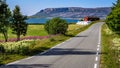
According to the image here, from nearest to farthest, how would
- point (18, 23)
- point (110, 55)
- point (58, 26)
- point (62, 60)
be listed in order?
point (62, 60)
point (110, 55)
point (58, 26)
point (18, 23)

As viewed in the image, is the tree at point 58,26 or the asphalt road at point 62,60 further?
the tree at point 58,26

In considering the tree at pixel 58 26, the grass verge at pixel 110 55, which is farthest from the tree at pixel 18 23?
the grass verge at pixel 110 55

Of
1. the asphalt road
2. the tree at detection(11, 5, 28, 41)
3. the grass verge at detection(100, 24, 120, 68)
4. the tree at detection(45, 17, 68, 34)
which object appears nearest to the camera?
the asphalt road

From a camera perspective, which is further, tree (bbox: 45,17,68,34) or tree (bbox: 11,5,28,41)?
Answer: tree (bbox: 11,5,28,41)

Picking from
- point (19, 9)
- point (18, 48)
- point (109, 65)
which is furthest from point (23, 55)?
point (19, 9)

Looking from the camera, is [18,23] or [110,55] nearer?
[110,55]

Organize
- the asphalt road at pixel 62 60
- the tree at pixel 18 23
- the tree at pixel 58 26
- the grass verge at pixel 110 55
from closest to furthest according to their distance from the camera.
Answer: the asphalt road at pixel 62 60, the grass verge at pixel 110 55, the tree at pixel 58 26, the tree at pixel 18 23

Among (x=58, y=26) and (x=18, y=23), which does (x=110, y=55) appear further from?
(x=18, y=23)

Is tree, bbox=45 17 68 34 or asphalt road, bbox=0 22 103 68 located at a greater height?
asphalt road, bbox=0 22 103 68

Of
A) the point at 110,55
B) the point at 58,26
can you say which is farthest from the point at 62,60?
the point at 58,26

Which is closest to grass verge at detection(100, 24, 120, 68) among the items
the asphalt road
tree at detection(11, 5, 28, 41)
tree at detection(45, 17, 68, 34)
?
the asphalt road

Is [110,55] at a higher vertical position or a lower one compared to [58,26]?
higher

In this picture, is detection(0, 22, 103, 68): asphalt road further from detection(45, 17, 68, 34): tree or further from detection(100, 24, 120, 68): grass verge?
detection(45, 17, 68, 34): tree

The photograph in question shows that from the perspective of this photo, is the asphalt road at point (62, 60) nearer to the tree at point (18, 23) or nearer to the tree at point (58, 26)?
the tree at point (58, 26)
